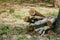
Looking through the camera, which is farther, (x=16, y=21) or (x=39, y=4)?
(x=39, y=4)

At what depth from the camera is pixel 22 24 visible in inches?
336

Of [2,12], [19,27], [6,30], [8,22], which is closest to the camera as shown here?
[6,30]

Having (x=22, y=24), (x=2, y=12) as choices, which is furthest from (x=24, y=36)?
(x=2, y=12)

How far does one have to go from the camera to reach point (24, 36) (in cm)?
693

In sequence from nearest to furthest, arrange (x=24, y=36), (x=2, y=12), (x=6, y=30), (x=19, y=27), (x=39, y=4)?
(x=24, y=36), (x=6, y=30), (x=19, y=27), (x=2, y=12), (x=39, y=4)

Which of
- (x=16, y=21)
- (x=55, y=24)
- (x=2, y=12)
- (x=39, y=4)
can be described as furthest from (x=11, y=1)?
(x=55, y=24)

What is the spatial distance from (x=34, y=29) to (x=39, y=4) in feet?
23.2

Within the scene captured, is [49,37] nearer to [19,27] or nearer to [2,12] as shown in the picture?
[19,27]

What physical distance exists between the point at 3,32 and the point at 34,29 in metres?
1.08

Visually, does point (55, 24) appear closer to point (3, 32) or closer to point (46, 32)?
point (46, 32)

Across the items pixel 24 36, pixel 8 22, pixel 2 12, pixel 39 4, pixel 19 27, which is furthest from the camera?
pixel 39 4

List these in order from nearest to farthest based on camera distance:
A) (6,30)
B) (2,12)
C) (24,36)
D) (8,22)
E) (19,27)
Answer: (24,36) < (6,30) < (19,27) < (8,22) < (2,12)

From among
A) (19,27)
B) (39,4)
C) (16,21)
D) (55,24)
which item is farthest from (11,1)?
(55,24)

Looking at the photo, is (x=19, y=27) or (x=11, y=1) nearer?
(x=19, y=27)
